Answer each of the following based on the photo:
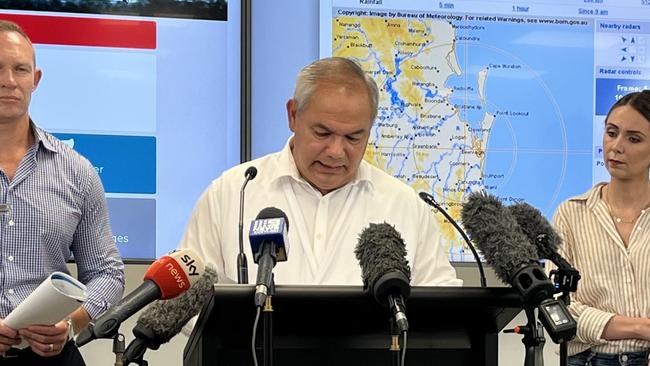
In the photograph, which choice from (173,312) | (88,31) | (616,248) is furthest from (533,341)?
(88,31)

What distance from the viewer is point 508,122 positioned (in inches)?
161

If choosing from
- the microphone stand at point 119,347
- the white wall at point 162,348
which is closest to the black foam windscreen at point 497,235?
the microphone stand at point 119,347

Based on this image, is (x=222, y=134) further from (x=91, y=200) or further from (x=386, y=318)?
(x=386, y=318)

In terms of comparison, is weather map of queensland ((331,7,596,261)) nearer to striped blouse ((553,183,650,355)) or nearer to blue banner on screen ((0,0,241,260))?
blue banner on screen ((0,0,241,260))

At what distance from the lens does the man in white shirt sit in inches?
102

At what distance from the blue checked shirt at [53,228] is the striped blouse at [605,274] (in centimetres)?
156

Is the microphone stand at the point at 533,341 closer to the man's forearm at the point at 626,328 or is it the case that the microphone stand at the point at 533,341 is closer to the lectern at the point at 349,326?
the lectern at the point at 349,326

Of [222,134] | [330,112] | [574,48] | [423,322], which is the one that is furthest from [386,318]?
[574,48]

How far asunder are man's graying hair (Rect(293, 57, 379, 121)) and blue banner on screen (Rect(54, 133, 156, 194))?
1337 millimetres

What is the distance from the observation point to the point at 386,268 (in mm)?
1570

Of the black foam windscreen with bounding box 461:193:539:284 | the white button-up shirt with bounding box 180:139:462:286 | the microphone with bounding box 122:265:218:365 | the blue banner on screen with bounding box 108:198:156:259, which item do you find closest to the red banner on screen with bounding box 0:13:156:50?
the blue banner on screen with bounding box 108:198:156:259

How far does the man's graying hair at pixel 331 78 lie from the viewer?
2.61 meters

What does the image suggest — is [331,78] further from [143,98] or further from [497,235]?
[143,98]

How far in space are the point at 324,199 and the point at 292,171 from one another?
13 cm
